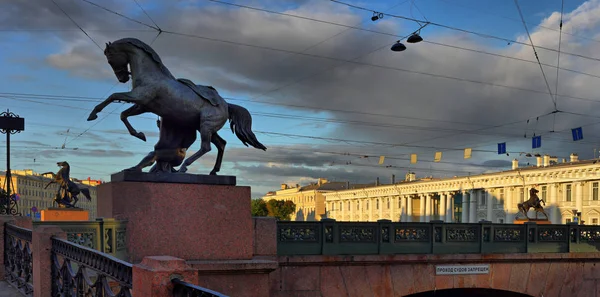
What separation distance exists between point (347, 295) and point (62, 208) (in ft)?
35.5

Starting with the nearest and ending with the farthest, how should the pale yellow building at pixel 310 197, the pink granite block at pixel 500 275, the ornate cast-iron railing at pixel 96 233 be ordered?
the ornate cast-iron railing at pixel 96 233 < the pink granite block at pixel 500 275 < the pale yellow building at pixel 310 197

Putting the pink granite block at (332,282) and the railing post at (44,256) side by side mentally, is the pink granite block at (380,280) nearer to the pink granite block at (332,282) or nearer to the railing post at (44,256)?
the pink granite block at (332,282)

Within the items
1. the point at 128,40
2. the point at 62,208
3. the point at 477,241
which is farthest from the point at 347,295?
the point at 62,208

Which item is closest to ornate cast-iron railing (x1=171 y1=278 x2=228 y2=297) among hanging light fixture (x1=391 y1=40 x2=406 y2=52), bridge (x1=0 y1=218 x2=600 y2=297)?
bridge (x1=0 y1=218 x2=600 y2=297)

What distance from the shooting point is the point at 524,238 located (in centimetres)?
1361

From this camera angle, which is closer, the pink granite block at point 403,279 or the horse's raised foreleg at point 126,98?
the horse's raised foreleg at point 126,98

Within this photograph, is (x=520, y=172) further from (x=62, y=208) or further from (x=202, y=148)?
(x=202, y=148)

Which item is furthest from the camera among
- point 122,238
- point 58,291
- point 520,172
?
point 520,172

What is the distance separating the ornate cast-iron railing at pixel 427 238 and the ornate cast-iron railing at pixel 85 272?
5.35 metres

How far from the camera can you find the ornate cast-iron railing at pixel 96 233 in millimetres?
7020

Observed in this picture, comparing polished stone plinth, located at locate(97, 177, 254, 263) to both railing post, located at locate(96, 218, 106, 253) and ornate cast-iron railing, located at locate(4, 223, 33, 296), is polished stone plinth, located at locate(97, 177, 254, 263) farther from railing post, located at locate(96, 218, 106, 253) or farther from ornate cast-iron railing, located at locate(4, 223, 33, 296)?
ornate cast-iron railing, located at locate(4, 223, 33, 296)

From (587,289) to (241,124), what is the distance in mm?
10196

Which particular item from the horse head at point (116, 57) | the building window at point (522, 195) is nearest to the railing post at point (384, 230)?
the horse head at point (116, 57)

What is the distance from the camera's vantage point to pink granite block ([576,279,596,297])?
45.4ft
